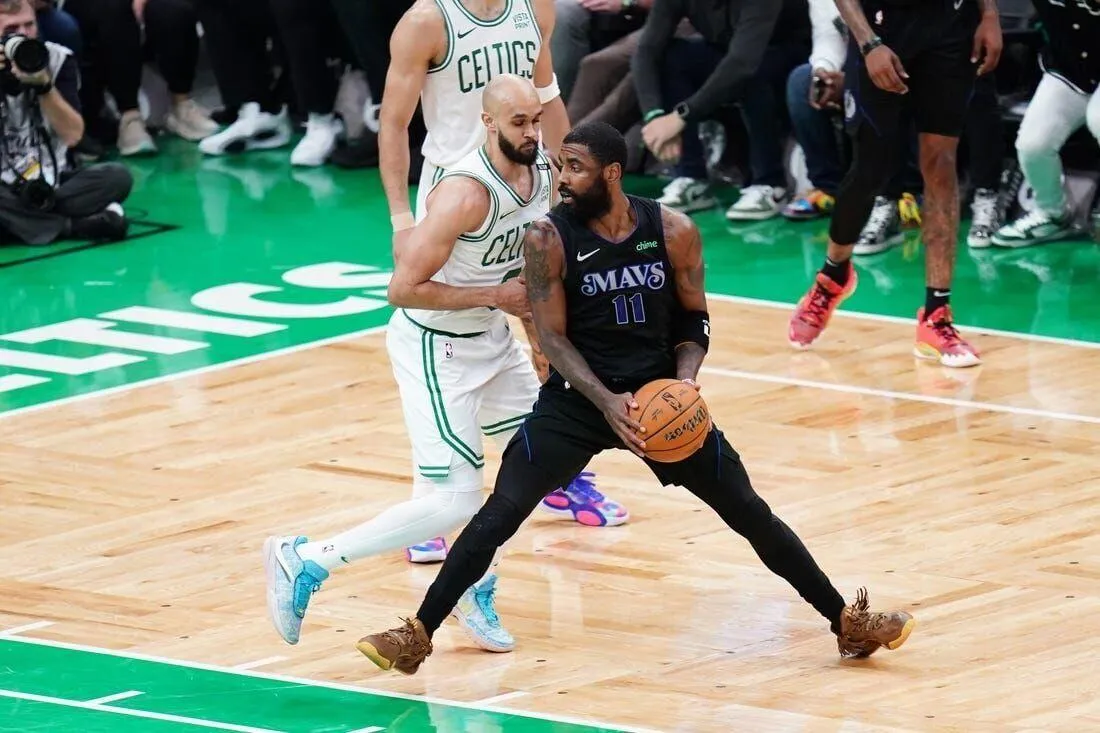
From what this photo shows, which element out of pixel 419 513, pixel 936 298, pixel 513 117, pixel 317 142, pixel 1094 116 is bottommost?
pixel 317 142

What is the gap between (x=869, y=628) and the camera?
19.8 feet

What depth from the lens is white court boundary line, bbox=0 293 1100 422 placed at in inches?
363

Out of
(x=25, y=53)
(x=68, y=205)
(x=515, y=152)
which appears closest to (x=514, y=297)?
(x=515, y=152)

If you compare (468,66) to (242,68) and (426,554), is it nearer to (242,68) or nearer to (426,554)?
(426,554)

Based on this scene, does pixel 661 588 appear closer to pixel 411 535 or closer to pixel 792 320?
pixel 411 535

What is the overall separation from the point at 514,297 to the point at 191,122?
9.56 meters

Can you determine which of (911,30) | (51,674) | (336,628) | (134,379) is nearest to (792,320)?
(911,30)

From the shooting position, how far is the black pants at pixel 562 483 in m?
5.91

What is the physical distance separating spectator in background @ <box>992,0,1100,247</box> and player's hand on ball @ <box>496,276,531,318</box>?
5.21 meters

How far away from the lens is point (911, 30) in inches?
354

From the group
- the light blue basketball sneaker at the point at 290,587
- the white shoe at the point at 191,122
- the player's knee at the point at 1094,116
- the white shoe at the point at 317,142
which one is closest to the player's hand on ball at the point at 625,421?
the light blue basketball sneaker at the point at 290,587

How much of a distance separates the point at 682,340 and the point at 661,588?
108 cm

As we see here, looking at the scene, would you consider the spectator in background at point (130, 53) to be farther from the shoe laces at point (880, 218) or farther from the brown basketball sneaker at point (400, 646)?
the brown basketball sneaker at point (400, 646)

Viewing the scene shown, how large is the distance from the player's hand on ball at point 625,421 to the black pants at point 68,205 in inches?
275
